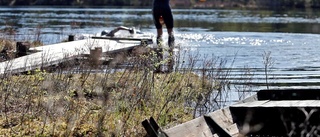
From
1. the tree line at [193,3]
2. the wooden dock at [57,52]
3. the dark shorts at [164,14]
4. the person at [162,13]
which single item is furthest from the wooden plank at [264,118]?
the tree line at [193,3]

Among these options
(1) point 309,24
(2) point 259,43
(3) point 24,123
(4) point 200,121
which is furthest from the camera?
(1) point 309,24

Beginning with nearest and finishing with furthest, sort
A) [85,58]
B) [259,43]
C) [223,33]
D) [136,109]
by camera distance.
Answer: [136,109] < [85,58] < [259,43] < [223,33]

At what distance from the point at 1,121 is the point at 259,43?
693 inches

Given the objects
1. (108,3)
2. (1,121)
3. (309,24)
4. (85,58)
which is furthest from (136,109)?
(108,3)

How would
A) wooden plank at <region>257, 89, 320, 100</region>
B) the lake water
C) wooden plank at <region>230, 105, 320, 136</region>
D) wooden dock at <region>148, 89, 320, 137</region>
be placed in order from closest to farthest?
wooden dock at <region>148, 89, 320, 137</region> → wooden plank at <region>230, 105, 320, 136</region> → wooden plank at <region>257, 89, 320, 100</region> → the lake water

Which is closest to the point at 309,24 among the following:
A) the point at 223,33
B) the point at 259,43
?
the point at 223,33

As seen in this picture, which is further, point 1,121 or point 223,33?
point 223,33

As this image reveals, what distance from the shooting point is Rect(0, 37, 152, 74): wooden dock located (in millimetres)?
12347

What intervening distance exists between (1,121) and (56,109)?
686 millimetres

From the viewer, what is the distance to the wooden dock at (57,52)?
486 inches

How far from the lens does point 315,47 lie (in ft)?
74.9

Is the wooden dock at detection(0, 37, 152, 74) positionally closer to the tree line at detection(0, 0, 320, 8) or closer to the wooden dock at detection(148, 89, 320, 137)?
the wooden dock at detection(148, 89, 320, 137)

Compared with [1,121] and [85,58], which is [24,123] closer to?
[1,121]

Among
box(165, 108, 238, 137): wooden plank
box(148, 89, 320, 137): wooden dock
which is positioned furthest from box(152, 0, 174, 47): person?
box(165, 108, 238, 137): wooden plank
